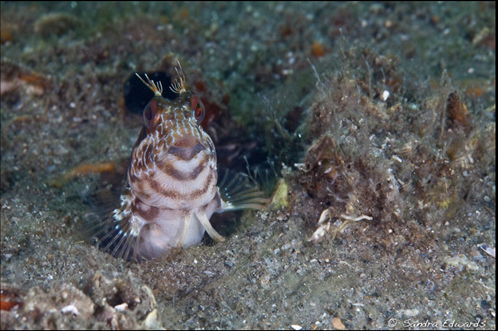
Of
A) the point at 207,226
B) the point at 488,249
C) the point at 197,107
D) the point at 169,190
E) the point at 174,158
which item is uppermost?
the point at 197,107

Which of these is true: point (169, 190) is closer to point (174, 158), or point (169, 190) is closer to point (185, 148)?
point (174, 158)

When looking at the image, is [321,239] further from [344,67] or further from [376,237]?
[344,67]

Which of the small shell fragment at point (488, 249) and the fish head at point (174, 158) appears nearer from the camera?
the fish head at point (174, 158)

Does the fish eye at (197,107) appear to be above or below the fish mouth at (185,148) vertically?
above
